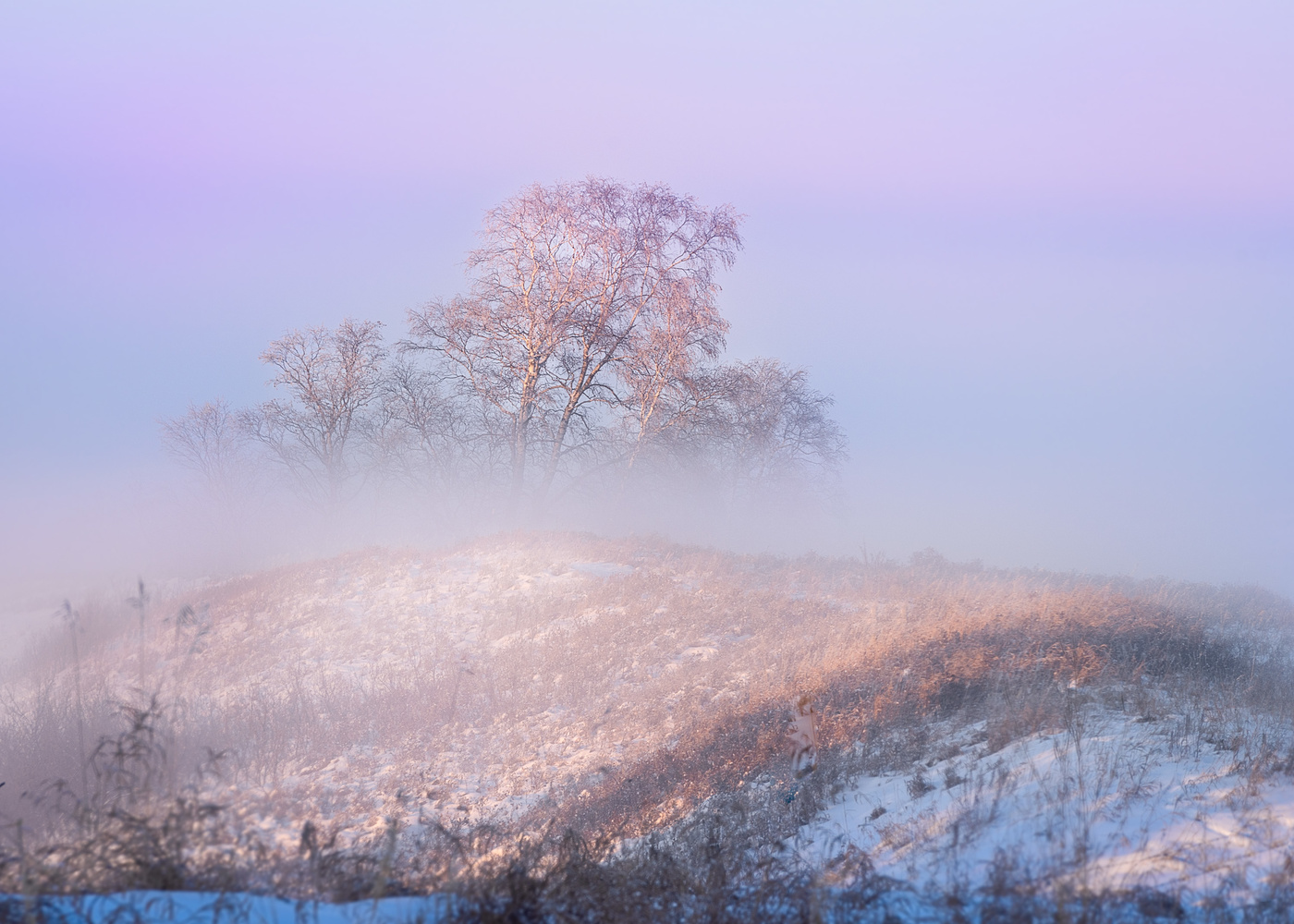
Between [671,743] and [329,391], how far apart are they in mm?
21613

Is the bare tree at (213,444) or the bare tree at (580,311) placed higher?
the bare tree at (580,311)

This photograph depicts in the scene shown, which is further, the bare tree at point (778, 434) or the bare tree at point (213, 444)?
the bare tree at point (213, 444)

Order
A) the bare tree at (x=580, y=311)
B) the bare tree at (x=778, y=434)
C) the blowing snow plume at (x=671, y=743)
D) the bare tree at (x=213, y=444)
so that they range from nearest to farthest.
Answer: the blowing snow plume at (x=671, y=743)
the bare tree at (x=580, y=311)
the bare tree at (x=778, y=434)
the bare tree at (x=213, y=444)

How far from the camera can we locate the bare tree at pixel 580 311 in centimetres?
1838

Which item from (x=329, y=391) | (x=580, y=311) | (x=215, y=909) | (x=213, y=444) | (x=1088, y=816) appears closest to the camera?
(x=215, y=909)

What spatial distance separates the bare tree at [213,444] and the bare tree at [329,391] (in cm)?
594

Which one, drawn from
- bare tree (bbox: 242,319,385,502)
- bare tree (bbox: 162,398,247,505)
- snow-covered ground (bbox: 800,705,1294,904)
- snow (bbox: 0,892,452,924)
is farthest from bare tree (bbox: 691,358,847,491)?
snow (bbox: 0,892,452,924)

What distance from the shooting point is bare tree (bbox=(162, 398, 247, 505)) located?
31797mm

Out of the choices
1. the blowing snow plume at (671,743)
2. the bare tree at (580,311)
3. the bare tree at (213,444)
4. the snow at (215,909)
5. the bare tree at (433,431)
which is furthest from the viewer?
the bare tree at (213,444)

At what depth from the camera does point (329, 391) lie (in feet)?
81.8

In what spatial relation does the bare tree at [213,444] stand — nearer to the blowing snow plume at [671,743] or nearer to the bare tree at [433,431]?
the bare tree at [433,431]

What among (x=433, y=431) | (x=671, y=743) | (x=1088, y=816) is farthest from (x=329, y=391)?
(x=1088, y=816)

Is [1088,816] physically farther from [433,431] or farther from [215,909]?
[433,431]

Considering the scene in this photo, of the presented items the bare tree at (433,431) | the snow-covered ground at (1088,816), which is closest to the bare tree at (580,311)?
the bare tree at (433,431)
